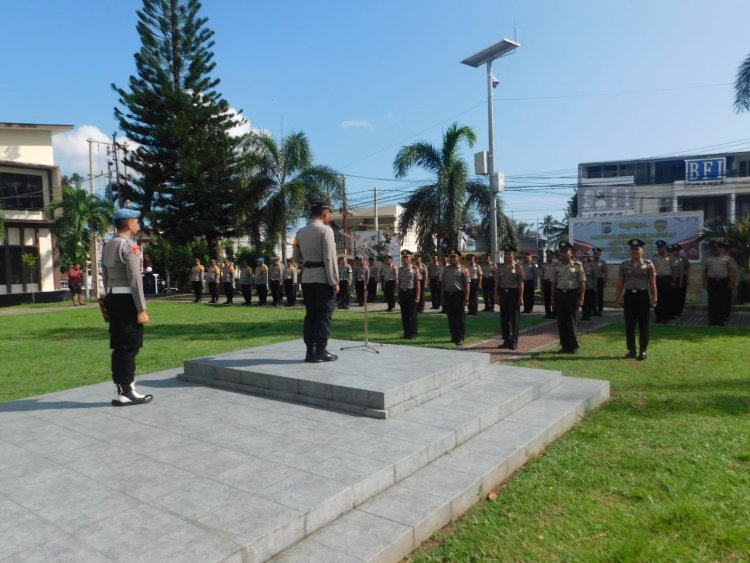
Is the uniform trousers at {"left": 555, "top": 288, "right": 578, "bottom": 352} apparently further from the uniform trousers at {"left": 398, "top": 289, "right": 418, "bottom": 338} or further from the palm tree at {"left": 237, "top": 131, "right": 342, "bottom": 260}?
the palm tree at {"left": 237, "top": 131, "right": 342, "bottom": 260}

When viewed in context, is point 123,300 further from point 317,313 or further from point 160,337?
point 160,337

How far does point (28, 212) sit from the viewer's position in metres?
28.1

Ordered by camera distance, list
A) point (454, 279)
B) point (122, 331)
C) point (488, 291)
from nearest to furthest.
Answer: point (122, 331) → point (454, 279) → point (488, 291)

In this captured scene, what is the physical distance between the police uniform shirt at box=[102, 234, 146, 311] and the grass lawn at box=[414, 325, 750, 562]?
12.0 ft

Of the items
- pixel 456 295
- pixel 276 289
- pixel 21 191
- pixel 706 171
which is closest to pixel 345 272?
pixel 276 289

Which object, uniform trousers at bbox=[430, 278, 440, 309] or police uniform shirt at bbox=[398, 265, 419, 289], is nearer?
police uniform shirt at bbox=[398, 265, 419, 289]

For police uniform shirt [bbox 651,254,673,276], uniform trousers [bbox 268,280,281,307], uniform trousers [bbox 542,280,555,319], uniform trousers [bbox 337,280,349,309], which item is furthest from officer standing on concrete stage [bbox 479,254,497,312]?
uniform trousers [bbox 268,280,281,307]

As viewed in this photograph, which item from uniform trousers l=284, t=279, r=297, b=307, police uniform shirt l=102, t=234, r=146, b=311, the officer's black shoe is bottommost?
the officer's black shoe

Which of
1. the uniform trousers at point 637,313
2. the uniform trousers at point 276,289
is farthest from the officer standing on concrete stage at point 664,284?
the uniform trousers at point 276,289

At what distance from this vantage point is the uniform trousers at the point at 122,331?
5.27m

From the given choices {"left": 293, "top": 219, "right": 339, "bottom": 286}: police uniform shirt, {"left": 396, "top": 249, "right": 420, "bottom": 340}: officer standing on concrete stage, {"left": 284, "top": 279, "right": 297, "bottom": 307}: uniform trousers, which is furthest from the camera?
{"left": 284, "top": 279, "right": 297, "bottom": 307}: uniform trousers

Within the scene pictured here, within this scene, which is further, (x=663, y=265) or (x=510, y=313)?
(x=663, y=265)

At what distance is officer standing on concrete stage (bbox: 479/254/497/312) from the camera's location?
1647cm

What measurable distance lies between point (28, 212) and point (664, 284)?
96.1 ft
